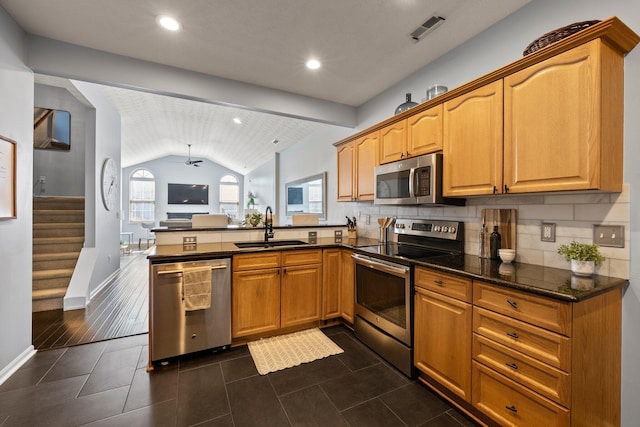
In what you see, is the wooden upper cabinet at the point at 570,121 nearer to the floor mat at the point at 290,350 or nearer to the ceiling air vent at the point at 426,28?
the ceiling air vent at the point at 426,28

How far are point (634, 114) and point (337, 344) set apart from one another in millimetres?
2624

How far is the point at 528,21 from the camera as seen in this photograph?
198 centimetres

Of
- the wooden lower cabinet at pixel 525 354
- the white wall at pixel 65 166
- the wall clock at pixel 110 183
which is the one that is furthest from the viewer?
the white wall at pixel 65 166

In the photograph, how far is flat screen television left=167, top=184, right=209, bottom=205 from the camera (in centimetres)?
1082

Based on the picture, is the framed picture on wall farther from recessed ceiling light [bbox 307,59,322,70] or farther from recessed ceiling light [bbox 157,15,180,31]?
recessed ceiling light [bbox 307,59,322,70]

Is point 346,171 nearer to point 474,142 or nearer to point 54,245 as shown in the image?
point 474,142

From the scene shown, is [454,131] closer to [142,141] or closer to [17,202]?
[17,202]

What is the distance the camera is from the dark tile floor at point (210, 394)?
66.6 inches

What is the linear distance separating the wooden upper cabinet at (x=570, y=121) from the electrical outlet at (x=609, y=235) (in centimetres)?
24

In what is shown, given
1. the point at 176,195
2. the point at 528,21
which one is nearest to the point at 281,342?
the point at 528,21

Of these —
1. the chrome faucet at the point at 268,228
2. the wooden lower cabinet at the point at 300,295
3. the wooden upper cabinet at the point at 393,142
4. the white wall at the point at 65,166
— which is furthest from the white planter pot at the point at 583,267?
the white wall at the point at 65,166

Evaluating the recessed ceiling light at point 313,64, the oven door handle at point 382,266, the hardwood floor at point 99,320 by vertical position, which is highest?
the recessed ceiling light at point 313,64

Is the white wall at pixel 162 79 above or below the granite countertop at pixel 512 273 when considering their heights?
above

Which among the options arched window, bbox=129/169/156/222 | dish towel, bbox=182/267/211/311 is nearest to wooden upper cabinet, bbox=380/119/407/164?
dish towel, bbox=182/267/211/311
